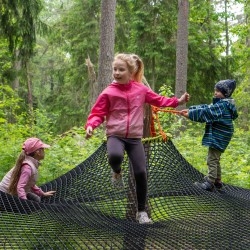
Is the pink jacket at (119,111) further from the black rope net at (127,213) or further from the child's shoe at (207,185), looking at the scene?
the child's shoe at (207,185)

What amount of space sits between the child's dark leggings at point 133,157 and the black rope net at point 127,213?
210 millimetres

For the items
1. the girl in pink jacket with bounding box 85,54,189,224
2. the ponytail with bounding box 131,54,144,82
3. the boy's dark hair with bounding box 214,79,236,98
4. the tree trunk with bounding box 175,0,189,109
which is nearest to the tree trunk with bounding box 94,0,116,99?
the tree trunk with bounding box 175,0,189,109

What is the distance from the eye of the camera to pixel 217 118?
11.1 feet

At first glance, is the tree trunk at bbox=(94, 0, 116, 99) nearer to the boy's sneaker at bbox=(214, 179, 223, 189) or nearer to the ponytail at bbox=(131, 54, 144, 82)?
the boy's sneaker at bbox=(214, 179, 223, 189)

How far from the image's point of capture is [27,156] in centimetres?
331

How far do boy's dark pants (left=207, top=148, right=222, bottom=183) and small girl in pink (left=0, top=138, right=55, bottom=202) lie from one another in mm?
1278

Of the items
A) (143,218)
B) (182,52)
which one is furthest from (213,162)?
(182,52)

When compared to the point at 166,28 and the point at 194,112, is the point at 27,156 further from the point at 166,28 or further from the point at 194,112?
the point at 166,28

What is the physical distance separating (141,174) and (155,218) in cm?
57

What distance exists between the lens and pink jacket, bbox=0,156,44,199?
10.5 ft

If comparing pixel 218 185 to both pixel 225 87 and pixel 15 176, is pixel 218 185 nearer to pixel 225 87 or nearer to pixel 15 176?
pixel 225 87

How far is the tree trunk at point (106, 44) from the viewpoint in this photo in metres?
7.07

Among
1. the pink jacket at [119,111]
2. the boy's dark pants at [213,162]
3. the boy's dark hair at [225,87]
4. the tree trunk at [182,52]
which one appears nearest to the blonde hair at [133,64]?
the pink jacket at [119,111]

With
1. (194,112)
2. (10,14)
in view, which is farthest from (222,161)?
(10,14)
